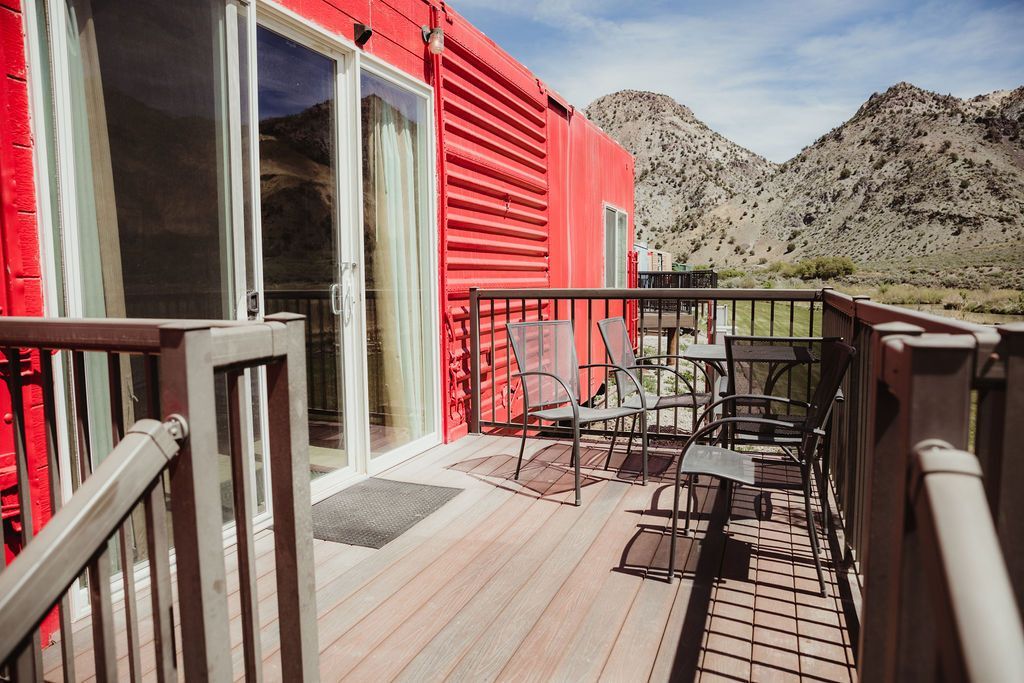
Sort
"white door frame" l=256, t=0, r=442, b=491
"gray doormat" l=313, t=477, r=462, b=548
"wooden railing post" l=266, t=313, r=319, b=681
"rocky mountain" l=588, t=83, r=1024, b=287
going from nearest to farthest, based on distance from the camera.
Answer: "wooden railing post" l=266, t=313, r=319, b=681
"gray doormat" l=313, t=477, r=462, b=548
"white door frame" l=256, t=0, r=442, b=491
"rocky mountain" l=588, t=83, r=1024, b=287

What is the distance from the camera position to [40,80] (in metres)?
1.98

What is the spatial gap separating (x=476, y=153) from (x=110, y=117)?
2.86 metres

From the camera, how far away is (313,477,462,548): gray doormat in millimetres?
2852

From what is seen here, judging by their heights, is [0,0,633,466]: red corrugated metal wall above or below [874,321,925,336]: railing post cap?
above

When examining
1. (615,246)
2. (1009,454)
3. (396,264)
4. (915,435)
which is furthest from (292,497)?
(615,246)

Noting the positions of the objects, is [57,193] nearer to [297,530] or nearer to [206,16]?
[206,16]

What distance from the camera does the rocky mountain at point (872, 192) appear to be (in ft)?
153

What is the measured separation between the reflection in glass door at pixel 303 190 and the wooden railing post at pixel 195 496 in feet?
7.30

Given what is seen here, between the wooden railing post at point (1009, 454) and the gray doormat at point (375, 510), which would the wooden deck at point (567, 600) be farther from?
the wooden railing post at point (1009, 454)

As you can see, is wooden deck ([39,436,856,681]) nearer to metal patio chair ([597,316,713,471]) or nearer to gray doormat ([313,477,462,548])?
gray doormat ([313,477,462,548])

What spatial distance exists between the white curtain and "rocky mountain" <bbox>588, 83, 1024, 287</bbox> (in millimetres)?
41562

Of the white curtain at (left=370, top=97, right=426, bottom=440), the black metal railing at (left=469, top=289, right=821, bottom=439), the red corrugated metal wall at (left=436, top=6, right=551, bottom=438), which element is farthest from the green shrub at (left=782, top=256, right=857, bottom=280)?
the white curtain at (left=370, top=97, right=426, bottom=440)

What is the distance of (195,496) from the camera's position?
1.12m

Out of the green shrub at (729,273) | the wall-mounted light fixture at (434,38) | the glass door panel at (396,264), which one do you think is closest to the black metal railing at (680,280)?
the glass door panel at (396,264)
